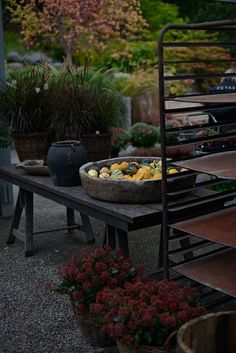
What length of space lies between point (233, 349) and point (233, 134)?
1.52 metres

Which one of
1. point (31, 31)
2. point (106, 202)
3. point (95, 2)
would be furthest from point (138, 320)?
point (31, 31)

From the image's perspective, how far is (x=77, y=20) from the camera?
1478cm

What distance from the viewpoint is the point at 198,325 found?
2613mm

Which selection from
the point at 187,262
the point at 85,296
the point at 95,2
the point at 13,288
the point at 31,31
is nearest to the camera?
the point at 85,296

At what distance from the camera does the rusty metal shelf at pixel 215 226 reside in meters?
3.15

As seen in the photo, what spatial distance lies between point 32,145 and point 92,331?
2.66 m

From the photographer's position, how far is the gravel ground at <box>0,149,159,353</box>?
3.58m

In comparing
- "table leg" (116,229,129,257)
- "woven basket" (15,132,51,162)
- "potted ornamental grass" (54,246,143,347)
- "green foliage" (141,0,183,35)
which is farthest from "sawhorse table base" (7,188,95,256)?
"green foliage" (141,0,183,35)

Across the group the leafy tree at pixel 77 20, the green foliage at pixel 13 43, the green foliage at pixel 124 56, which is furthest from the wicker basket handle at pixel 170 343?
the green foliage at pixel 13 43

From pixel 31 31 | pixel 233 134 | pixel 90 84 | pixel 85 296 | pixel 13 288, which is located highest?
pixel 31 31

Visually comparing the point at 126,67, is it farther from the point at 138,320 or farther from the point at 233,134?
the point at 138,320

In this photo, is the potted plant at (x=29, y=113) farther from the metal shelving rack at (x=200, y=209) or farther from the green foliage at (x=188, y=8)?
the green foliage at (x=188, y=8)

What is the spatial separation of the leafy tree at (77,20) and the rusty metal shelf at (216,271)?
39.2 feet

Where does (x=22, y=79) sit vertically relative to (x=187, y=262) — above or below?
above
